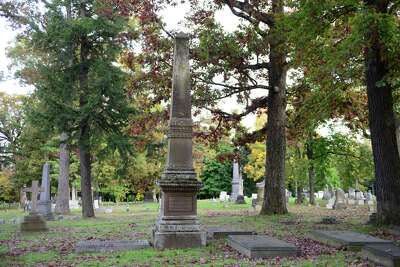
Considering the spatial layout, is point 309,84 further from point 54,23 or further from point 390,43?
point 54,23

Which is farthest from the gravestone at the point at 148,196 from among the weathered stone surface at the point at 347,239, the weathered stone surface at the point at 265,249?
the weathered stone surface at the point at 265,249

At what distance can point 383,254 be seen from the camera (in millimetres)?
7465

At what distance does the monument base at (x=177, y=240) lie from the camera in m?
10.3

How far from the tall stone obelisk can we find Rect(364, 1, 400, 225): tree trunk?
5.82 metres

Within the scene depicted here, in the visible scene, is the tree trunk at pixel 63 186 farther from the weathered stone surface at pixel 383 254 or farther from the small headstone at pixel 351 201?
the weathered stone surface at pixel 383 254

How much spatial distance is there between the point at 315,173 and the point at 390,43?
72.3ft

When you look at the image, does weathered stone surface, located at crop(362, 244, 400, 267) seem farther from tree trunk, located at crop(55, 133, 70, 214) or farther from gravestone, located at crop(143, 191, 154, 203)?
gravestone, located at crop(143, 191, 154, 203)

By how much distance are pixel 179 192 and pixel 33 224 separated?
7.35 meters

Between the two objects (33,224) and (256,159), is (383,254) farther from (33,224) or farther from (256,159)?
(256,159)

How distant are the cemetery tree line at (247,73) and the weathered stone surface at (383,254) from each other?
5.32 metres

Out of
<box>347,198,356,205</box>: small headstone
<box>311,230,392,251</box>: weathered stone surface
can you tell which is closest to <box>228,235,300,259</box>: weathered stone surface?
<box>311,230,392,251</box>: weathered stone surface

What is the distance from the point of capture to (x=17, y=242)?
12562mm

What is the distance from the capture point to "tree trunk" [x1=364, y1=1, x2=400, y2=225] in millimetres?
13242

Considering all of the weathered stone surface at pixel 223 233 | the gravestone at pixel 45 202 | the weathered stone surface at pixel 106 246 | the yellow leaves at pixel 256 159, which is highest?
the yellow leaves at pixel 256 159
